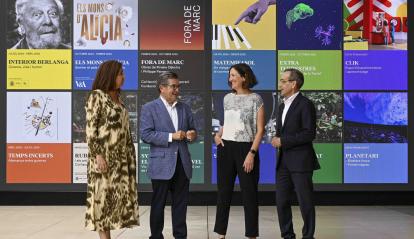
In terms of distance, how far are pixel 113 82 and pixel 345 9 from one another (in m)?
5.62

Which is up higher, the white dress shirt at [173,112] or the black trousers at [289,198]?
the white dress shirt at [173,112]

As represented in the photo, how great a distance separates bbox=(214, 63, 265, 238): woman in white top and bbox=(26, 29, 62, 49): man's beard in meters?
4.33

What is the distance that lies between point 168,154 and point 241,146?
0.80 meters

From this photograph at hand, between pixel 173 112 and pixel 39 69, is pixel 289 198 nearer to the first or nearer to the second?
pixel 173 112

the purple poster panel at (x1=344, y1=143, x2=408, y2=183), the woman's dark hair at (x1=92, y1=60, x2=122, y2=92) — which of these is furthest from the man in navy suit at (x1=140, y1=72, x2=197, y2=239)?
the purple poster panel at (x1=344, y1=143, x2=408, y2=183)

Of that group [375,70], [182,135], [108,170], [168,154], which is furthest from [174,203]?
[375,70]

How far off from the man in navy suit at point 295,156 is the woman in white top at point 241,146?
0.87 feet

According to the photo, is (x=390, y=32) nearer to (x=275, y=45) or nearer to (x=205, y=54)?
(x=275, y=45)

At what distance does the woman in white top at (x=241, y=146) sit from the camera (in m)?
6.89

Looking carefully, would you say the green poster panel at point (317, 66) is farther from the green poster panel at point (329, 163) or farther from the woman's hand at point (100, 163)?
the woman's hand at point (100, 163)

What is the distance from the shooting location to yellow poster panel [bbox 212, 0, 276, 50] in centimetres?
1034

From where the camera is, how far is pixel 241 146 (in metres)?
6.91

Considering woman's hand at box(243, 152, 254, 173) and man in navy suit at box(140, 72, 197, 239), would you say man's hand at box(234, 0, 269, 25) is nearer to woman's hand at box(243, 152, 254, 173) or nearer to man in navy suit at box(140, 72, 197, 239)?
man in navy suit at box(140, 72, 197, 239)

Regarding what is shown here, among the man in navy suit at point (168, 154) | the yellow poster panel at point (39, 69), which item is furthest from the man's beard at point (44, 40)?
the man in navy suit at point (168, 154)
